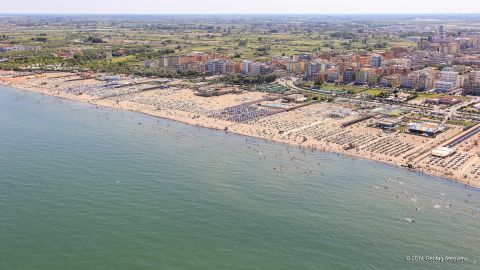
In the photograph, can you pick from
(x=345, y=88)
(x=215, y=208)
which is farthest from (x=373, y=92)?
(x=215, y=208)

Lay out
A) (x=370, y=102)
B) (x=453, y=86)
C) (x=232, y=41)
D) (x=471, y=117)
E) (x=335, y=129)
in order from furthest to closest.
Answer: (x=232, y=41), (x=453, y=86), (x=370, y=102), (x=471, y=117), (x=335, y=129)

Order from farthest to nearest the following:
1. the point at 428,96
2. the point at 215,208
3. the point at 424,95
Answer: the point at 424,95, the point at 428,96, the point at 215,208

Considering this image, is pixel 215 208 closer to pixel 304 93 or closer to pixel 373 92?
pixel 304 93

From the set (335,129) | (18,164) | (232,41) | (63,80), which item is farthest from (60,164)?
(232,41)

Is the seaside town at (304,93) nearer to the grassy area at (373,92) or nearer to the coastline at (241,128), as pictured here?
the coastline at (241,128)

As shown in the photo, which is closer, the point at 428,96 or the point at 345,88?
the point at 428,96

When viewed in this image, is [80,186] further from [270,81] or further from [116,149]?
[270,81]
